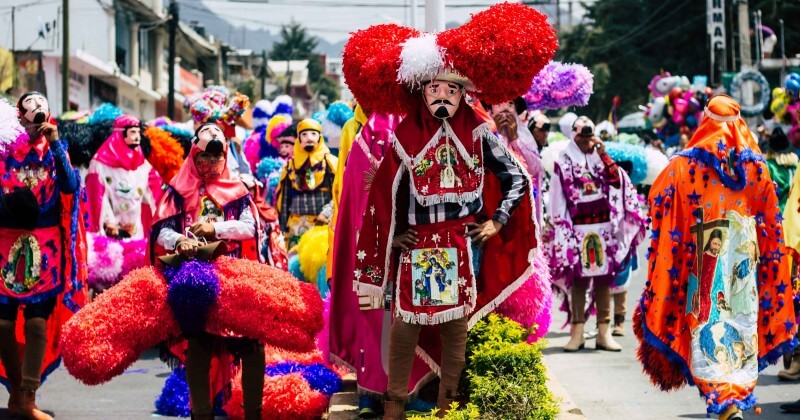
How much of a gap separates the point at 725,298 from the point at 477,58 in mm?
2382

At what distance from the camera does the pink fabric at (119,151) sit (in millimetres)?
11680

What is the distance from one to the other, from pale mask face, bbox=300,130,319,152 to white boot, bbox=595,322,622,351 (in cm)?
309

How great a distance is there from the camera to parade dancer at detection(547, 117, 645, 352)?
1026 cm

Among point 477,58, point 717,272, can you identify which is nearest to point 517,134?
point 717,272

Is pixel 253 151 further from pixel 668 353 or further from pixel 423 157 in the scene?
pixel 423 157

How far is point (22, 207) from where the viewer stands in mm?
7539

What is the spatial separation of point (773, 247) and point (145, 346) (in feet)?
11.8

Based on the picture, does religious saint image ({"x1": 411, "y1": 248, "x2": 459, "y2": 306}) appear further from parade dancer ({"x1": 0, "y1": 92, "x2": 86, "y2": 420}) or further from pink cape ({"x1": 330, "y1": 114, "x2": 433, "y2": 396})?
parade dancer ({"x1": 0, "y1": 92, "x2": 86, "y2": 420})

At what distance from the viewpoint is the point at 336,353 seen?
21.1 ft

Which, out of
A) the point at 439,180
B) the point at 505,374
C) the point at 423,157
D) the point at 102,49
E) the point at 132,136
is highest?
the point at 102,49

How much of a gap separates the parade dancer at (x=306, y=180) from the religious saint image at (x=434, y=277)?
562 cm

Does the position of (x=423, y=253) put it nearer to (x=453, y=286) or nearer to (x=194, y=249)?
(x=453, y=286)

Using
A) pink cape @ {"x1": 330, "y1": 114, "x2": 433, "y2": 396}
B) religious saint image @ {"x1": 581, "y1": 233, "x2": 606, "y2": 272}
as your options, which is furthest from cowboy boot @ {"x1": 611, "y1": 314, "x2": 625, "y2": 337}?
pink cape @ {"x1": 330, "y1": 114, "x2": 433, "y2": 396}

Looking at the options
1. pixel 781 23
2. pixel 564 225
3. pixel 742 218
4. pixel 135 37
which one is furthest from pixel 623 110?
pixel 742 218
